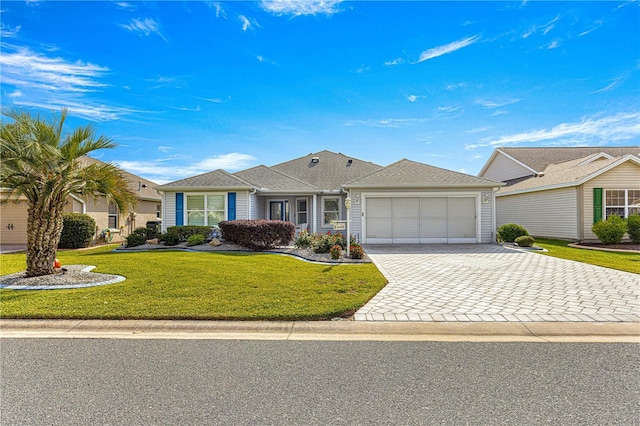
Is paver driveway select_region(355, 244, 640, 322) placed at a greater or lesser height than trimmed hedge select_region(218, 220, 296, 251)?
lesser

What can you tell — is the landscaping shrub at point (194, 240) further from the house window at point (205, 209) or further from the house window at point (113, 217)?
the house window at point (113, 217)

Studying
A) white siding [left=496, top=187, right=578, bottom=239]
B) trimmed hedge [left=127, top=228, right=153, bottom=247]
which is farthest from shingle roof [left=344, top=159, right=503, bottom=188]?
trimmed hedge [left=127, top=228, right=153, bottom=247]

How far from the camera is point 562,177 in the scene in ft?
57.2

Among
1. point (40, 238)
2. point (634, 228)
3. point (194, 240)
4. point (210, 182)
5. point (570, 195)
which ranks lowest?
point (194, 240)

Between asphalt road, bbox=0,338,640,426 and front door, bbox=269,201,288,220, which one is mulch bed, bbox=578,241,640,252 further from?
front door, bbox=269,201,288,220

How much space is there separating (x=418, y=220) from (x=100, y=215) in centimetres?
1687

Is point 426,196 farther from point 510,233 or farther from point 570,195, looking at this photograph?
point 570,195

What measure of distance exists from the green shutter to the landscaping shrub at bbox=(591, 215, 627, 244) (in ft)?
3.16

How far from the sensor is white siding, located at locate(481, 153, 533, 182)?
23.4 meters

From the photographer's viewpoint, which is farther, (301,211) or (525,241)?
(301,211)

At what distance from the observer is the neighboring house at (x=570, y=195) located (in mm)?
15547

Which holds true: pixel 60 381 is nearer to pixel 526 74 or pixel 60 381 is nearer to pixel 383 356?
pixel 383 356

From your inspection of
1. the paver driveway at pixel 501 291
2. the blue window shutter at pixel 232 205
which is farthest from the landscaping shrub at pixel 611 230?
the blue window shutter at pixel 232 205

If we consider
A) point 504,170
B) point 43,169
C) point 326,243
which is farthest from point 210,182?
point 504,170
